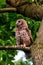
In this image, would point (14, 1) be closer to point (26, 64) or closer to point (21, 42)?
point (21, 42)

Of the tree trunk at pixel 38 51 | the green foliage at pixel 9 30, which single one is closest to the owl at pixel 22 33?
the green foliage at pixel 9 30

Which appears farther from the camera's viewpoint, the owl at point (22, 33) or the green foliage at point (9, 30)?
the green foliage at point (9, 30)

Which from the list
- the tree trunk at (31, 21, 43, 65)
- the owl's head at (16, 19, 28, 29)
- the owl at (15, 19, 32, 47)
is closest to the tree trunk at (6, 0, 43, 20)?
the tree trunk at (31, 21, 43, 65)

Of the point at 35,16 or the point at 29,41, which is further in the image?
the point at 29,41

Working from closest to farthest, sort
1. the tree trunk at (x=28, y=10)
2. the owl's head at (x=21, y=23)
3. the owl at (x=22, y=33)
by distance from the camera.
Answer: the tree trunk at (x=28, y=10)
the owl at (x=22, y=33)
the owl's head at (x=21, y=23)

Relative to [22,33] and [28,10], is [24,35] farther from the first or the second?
[28,10]

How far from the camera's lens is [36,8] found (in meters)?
4.20

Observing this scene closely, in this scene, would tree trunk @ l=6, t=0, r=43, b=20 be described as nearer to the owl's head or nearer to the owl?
the owl

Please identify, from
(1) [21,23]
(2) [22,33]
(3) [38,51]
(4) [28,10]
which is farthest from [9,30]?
(3) [38,51]

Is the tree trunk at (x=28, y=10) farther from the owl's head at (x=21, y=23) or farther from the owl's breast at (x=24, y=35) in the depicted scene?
the owl's head at (x=21, y=23)

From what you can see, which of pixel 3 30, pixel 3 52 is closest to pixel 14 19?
pixel 3 30

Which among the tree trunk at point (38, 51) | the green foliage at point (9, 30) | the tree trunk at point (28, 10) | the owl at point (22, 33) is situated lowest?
the green foliage at point (9, 30)

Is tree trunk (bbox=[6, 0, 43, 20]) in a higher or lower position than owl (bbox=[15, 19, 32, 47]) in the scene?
higher

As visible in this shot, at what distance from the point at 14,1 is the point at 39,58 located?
872mm
